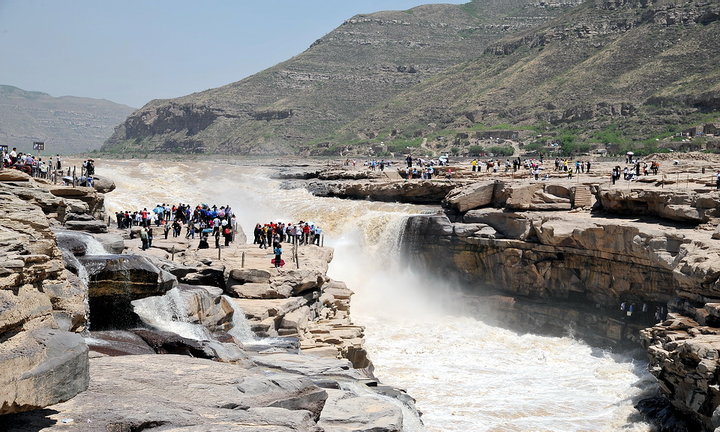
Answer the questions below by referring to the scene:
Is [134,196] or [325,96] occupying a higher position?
[325,96]

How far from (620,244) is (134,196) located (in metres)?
29.1

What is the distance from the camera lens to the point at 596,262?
31.8 metres

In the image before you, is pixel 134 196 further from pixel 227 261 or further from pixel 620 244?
pixel 620 244

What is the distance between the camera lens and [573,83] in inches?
3762

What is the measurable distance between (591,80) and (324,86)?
68.2 metres

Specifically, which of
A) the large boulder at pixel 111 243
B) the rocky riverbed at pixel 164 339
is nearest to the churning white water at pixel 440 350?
the rocky riverbed at pixel 164 339

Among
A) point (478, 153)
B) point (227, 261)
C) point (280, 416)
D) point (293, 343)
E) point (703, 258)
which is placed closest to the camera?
point (280, 416)

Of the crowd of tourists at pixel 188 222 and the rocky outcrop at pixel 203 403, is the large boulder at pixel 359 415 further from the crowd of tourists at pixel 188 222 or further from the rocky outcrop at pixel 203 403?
the crowd of tourists at pixel 188 222

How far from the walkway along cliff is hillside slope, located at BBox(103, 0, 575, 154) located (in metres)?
77.6

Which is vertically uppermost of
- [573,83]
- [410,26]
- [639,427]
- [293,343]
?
[410,26]

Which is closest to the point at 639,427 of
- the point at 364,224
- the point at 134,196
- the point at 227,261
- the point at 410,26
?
the point at 227,261

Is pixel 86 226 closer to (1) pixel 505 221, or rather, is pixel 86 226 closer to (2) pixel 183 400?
(2) pixel 183 400

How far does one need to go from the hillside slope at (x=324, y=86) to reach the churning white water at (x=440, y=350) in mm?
68477

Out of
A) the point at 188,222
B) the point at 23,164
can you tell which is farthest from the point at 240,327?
the point at 188,222
